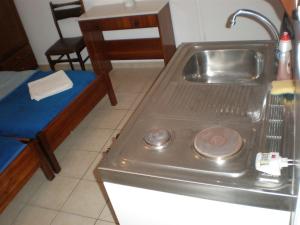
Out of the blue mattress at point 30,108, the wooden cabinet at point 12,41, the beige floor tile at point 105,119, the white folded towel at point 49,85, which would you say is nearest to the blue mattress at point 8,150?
the blue mattress at point 30,108

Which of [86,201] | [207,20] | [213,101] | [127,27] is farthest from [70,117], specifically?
[207,20]

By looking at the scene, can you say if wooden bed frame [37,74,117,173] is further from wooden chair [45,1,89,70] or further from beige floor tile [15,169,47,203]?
wooden chair [45,1,89,70]

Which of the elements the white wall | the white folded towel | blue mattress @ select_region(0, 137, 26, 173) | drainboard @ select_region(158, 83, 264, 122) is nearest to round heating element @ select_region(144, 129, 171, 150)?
drainboard @ select_region(158, 83, 264, 122)

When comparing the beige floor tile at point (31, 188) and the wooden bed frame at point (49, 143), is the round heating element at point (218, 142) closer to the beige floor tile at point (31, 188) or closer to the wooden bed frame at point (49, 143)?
the wooden bed frame at point (49, 143)

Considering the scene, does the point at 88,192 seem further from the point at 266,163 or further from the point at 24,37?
the point at 24,37

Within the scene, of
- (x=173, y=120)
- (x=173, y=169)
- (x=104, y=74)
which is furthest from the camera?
(x=104, y=74)

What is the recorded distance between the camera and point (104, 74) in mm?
3029

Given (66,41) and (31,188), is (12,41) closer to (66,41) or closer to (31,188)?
(66,41)

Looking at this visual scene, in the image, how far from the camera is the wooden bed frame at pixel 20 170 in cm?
201

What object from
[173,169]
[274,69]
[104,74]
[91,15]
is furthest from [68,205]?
[91,15]

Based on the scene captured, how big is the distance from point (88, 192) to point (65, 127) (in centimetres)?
59

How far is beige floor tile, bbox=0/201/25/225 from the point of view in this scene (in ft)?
7.25

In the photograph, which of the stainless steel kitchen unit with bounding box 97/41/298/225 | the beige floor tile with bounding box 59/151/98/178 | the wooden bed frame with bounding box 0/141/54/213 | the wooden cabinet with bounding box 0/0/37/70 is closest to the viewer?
the stainless steel kitchen unit with bounding box 97/41/298/225

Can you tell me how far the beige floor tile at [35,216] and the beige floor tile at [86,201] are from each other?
0.36ft
